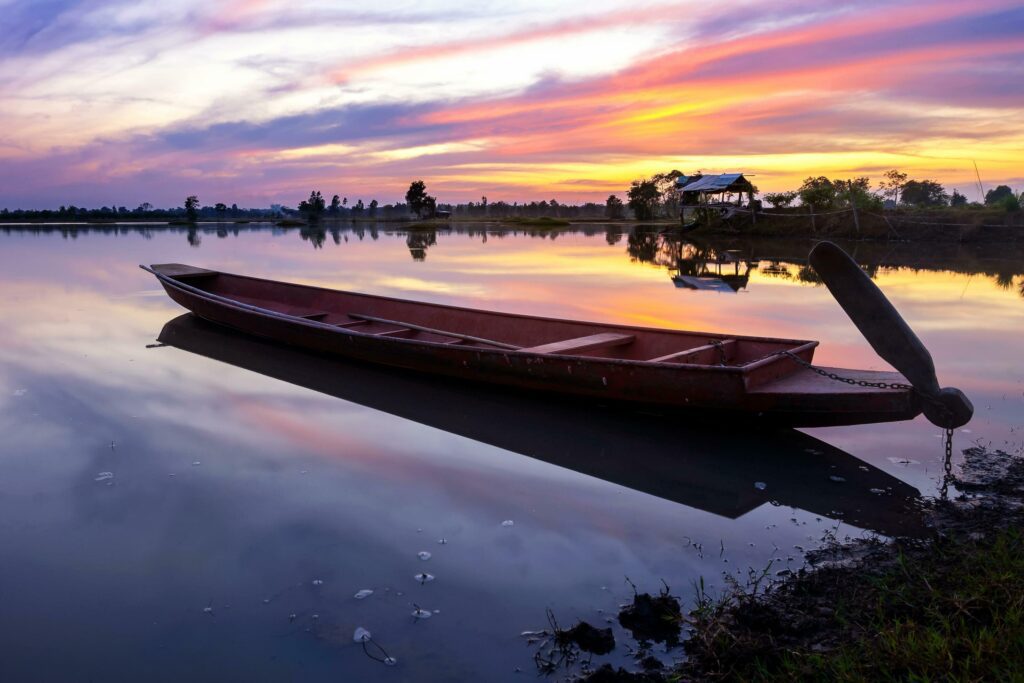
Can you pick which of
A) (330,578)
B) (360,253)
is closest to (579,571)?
(330,578)

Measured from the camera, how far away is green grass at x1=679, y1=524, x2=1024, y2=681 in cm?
236

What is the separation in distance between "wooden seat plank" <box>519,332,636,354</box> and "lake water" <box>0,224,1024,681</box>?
0.59 meters

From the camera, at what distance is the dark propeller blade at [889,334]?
4402 mm

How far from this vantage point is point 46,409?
257 inches

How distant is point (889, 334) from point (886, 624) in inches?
91.2

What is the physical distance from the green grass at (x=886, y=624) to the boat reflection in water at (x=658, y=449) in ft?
3.25

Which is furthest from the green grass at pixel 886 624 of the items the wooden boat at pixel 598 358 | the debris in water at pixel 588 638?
the wooden boat at pixel 598 358

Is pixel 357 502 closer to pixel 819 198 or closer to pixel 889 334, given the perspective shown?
pixel 889 334

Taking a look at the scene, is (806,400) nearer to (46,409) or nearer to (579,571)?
(579,571)

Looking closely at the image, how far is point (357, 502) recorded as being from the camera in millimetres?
4609

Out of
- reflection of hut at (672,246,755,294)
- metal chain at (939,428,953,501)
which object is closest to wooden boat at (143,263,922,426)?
metal chain at (939,428,953,501)

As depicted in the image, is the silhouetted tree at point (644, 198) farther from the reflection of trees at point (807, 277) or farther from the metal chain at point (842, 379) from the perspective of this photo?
the metal chain at point (842, 379)

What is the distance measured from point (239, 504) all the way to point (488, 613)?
217cm

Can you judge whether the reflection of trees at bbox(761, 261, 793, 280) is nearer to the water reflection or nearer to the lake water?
the water reflection
